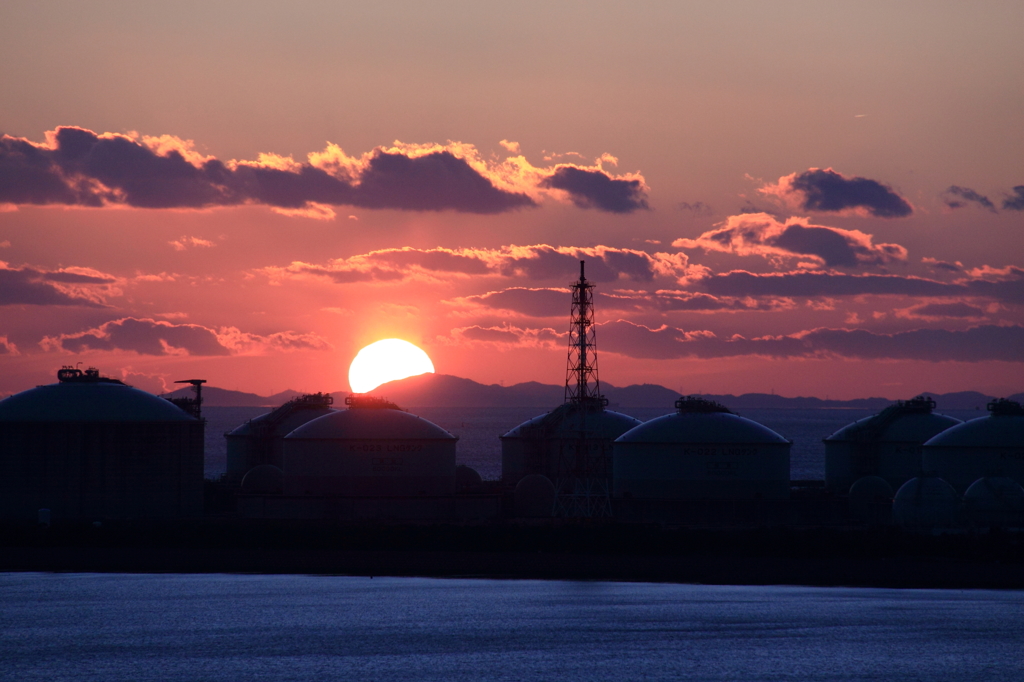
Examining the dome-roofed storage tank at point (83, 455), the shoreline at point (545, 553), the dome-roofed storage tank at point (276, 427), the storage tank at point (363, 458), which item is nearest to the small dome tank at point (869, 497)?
the shoreline at point (545, 553)

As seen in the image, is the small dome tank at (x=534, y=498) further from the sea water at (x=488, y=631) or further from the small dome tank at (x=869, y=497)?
the small dome tank at (x=869, y=497)

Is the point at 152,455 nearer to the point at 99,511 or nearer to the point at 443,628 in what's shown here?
the point at 99,511

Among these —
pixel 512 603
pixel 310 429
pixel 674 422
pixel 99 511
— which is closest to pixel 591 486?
pixel 674 422

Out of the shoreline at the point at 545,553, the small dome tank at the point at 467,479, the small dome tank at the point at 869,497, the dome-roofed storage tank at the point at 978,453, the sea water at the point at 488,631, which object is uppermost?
the dome-roofed storage tank at the point at 978,453

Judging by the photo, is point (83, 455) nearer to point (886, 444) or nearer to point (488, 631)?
point (488, 631)

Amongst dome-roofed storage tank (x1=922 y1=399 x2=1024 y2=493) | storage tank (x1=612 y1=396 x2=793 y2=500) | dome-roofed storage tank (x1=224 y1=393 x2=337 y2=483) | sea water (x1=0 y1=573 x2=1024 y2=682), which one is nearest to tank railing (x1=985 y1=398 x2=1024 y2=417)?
dome-roofed storage tank (x1=922 y1=399 x2=1024 y2=493)

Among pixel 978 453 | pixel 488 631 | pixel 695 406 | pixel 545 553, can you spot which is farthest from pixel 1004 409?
pixel 488 631

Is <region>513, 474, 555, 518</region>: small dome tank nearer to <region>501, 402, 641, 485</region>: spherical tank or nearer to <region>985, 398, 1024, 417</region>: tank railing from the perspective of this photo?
<region>501, 402, 641, 485</region>: spherical tank
